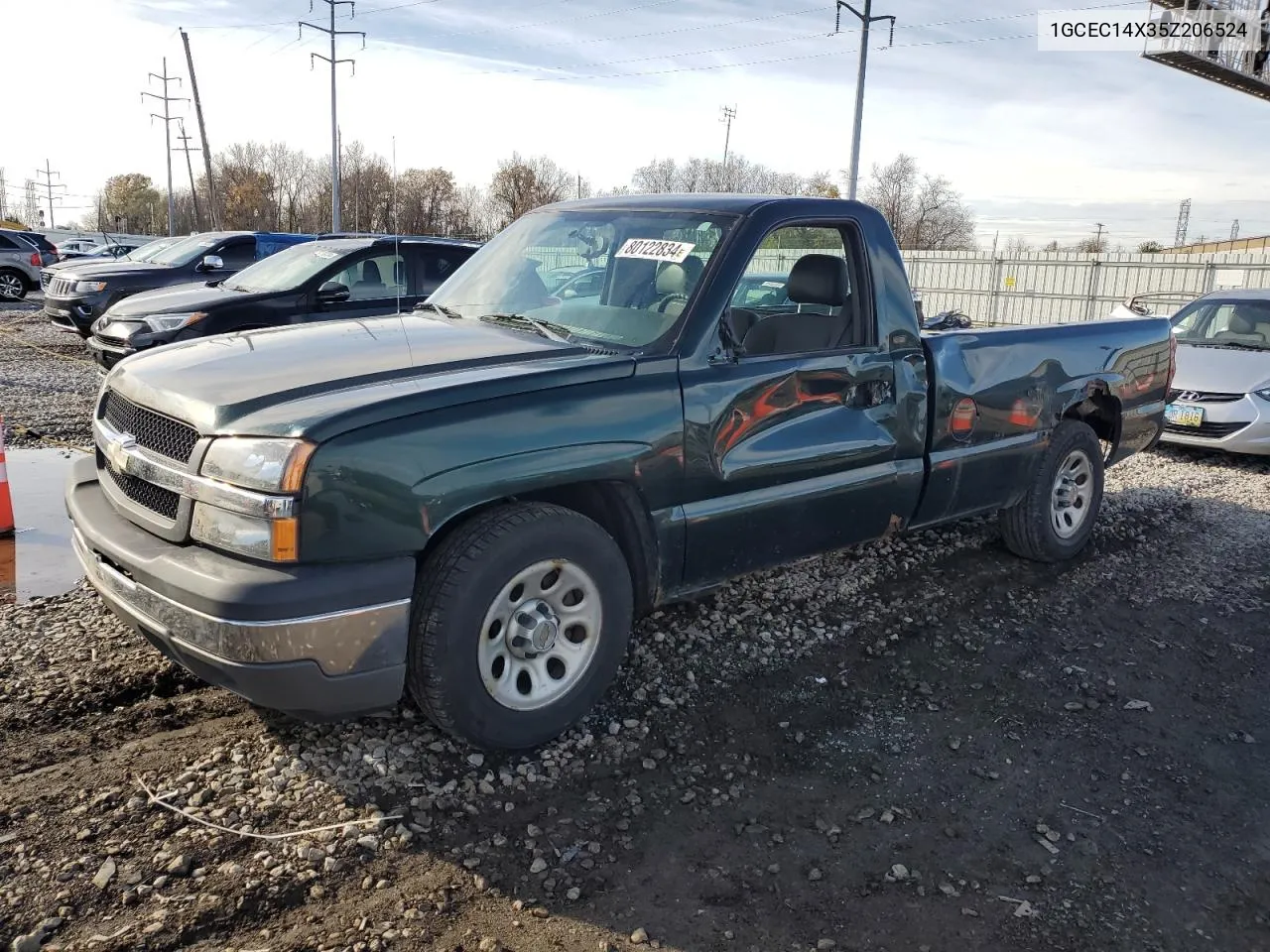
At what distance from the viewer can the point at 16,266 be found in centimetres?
2041

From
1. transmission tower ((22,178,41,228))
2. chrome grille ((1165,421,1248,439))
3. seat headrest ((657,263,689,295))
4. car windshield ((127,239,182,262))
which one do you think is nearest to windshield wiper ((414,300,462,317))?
seat headrest ((657,263,689,295))

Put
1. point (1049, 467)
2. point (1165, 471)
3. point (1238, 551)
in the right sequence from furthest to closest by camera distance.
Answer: point (1165, 471) → point (1238, 551) → point (1049, 467)

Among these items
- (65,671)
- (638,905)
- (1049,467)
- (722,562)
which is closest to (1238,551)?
(1049,467)

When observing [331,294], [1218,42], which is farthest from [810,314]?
[1218,42]

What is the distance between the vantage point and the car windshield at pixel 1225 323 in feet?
31.1

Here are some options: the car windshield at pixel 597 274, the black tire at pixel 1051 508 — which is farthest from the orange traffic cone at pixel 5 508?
the black tire at pixel 1051 508

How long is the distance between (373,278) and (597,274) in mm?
5710

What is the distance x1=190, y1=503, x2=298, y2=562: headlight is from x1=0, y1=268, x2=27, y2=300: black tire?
21.8 m

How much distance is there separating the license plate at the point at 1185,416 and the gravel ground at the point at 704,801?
4602 millimetres

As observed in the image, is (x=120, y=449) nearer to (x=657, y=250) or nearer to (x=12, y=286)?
(x=657, y=250)

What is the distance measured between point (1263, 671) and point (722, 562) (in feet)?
8.54

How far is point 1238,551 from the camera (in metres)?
5.98

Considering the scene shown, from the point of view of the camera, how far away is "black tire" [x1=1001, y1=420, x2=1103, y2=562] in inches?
211

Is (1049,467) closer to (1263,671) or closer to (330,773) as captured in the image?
(1263,671)
